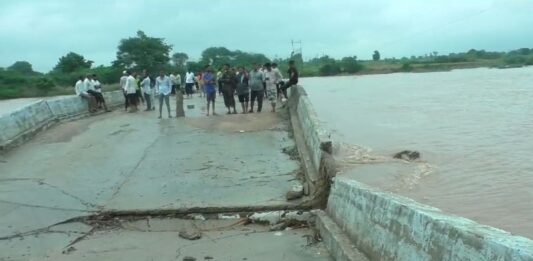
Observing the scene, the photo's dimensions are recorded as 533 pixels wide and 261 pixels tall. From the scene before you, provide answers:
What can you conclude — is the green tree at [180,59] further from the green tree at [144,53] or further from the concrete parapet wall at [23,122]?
the concrete parapet wall at [23,122]

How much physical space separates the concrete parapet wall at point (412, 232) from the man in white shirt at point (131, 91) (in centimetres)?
1560

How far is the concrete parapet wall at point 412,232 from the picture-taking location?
10.3 ft

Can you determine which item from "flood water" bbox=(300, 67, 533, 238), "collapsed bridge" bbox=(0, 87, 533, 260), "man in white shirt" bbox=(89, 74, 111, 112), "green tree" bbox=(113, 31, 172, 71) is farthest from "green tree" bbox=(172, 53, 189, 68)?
"collapsed bridge" bbox=(0, 87, 533, 260)

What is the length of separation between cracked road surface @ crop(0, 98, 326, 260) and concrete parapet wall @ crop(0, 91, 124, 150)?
1.12 feet

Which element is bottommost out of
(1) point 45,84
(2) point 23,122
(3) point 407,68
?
(3) point 407,68

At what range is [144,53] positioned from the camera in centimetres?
5716

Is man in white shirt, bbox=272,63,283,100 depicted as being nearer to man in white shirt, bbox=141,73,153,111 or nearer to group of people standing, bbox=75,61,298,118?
group of people standing, bbox=75,61,298,118

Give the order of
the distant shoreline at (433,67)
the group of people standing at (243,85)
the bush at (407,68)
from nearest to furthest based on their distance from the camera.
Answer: the group of people standing at (243,85), the distant shoreline at (433,67), the bush at (407,68)

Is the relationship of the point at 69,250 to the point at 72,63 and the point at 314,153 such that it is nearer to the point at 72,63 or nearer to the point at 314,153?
the point at 314,153

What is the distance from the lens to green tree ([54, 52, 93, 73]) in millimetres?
64188

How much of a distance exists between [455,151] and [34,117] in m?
13.0

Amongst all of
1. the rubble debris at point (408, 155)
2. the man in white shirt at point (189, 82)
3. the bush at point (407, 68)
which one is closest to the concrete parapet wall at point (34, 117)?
the man in white shirt at point (189, 82)

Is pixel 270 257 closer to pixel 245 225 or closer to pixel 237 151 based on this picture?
pixel 245 225

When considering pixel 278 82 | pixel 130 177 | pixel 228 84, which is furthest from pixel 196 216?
pixel 278 82
